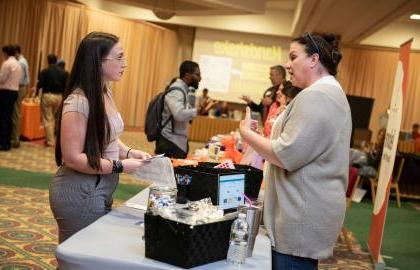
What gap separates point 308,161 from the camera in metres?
1.75

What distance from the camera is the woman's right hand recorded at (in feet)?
6.86

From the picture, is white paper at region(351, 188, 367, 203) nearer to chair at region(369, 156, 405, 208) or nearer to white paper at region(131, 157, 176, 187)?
chair at region(369, 156, 405, 208)

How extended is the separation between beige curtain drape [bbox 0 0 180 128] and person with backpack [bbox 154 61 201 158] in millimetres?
6932

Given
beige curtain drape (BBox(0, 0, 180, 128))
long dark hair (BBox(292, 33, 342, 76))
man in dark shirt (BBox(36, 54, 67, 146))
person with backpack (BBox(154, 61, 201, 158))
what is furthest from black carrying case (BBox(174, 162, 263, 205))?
beige curtain drape (BBox(0, 0, 180, 128))

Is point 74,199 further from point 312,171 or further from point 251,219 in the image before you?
point 312,171

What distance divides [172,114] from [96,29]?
8355mm

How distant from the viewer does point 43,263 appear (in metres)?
3.43

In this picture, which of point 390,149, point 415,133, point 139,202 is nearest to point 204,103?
point 415,133

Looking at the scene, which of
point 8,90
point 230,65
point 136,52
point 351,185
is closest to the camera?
point 351,185

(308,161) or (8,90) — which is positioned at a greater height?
(308,161)

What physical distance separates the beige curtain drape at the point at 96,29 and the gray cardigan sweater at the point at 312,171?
31.3 ft

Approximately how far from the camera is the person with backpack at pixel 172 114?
13.9 ft

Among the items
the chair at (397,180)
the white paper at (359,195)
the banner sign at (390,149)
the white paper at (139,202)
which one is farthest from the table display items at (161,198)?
the white paper at (359,195)

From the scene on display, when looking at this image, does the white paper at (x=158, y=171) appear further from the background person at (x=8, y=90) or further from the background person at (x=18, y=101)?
the background person at (x=18, y=101)
